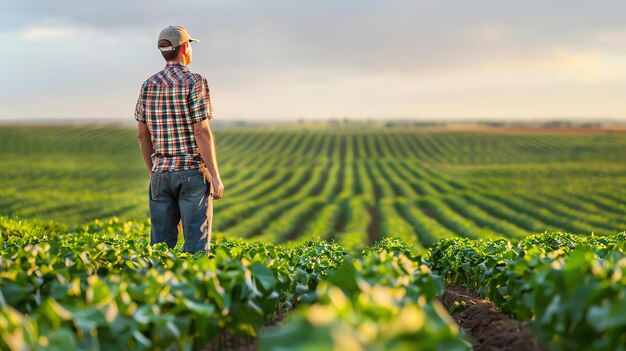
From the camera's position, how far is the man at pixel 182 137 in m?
6.53

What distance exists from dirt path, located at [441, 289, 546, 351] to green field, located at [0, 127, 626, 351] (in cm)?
10

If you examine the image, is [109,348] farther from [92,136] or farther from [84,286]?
[92,136]

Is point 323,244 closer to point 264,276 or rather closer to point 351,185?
point 264,276

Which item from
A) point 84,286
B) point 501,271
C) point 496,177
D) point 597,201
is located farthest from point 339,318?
point 496,177

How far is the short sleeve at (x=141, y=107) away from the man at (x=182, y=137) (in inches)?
0.6

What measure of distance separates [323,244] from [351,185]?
3256cm

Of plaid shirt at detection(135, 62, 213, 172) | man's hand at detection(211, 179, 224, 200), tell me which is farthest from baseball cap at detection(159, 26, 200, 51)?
man's hand at detection(211, 179, 224, 200)

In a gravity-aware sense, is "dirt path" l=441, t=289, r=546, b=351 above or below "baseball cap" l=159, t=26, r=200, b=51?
below

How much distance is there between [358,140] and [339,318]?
78.7 m

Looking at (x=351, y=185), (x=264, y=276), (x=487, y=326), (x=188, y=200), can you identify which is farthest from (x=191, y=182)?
(x=351, y=185)

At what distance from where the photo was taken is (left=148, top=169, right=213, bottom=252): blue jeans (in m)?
6.61

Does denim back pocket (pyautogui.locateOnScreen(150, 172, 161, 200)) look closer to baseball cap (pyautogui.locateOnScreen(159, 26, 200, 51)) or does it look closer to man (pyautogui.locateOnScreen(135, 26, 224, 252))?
man (pyautogui.locateOnScreen(135, 26, 224, 252))

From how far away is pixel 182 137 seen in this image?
6.62 meters

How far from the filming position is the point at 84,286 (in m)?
3.88
